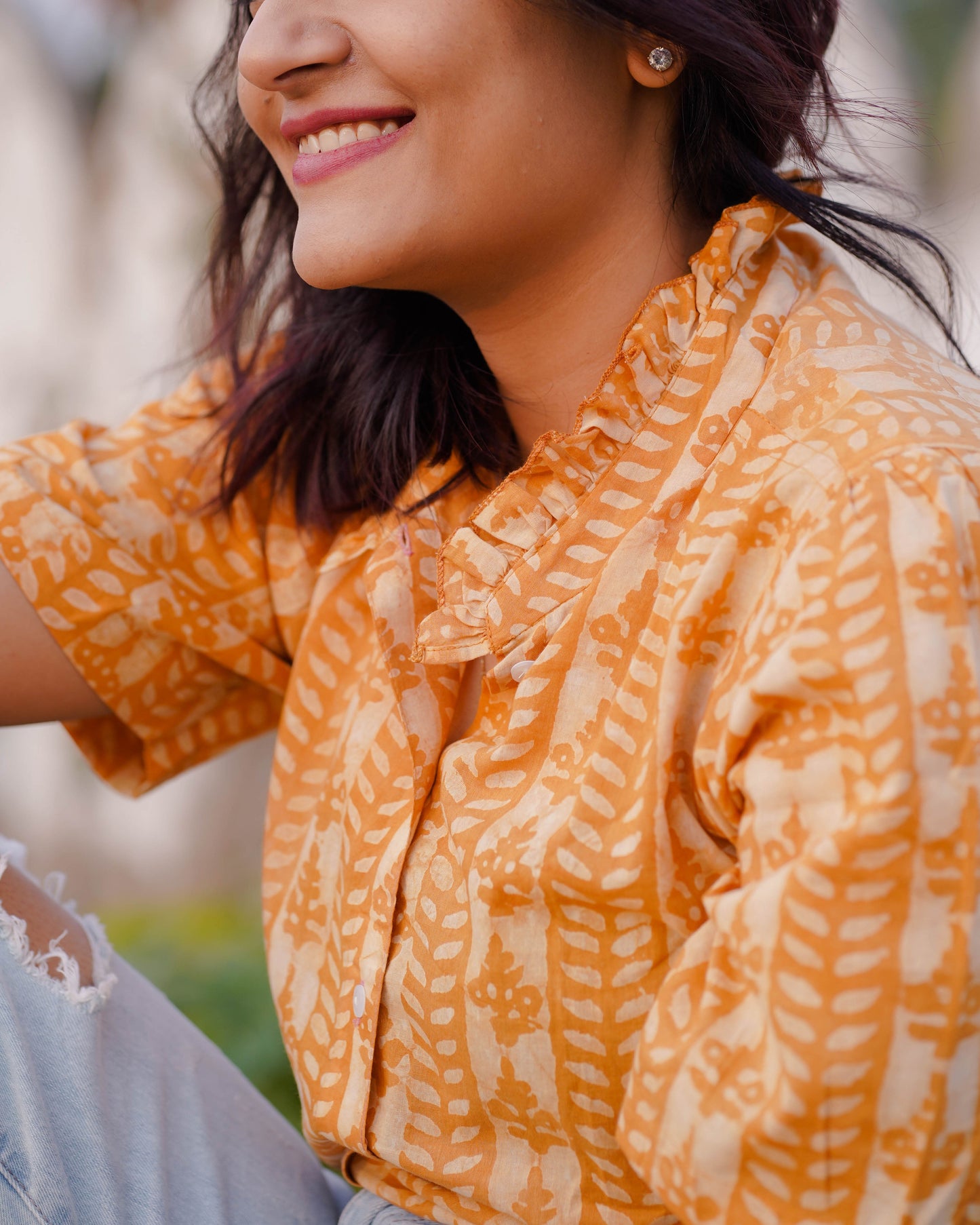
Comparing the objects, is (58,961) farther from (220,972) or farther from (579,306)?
(220,972)

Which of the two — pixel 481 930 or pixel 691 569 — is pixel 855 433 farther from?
pixel 481 930

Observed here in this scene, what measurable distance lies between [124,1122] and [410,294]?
3.11ft

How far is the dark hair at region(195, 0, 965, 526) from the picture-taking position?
1.12 meters

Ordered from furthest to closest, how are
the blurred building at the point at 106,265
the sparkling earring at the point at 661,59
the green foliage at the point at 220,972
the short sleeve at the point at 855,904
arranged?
the blurred building at the point at 106,265, the green foliage at the point at 220,972, the sparkling earring at the point at 661,59, the short sleeve at the point at 855,904

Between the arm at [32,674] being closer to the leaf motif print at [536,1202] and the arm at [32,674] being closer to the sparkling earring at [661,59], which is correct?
the leaf motif print at [536,1202]

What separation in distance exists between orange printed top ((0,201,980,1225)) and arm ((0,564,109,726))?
23 millimetres

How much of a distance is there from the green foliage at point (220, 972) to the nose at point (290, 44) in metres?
1.74

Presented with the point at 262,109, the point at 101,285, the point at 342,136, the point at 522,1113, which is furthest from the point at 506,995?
the point at 101,285

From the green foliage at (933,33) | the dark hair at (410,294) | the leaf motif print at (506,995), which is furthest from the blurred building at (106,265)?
the leaf motif print at (506,995)

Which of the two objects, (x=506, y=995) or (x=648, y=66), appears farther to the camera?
(x=648, y=66)

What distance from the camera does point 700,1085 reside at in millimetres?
844

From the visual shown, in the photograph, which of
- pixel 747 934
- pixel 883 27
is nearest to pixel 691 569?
pixel 747 934

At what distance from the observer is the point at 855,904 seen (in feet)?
2.55

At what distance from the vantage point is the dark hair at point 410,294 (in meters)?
1.12
